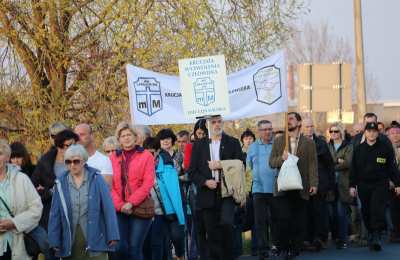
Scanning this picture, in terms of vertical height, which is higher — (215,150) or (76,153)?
(76,153)

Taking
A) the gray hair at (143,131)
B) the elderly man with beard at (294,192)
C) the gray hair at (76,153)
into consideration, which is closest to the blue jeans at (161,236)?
the gray hair at (143,131)

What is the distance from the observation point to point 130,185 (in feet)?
37.9

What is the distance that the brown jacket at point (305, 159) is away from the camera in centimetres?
1454

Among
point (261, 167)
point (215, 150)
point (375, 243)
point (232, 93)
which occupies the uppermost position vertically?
point (232, 93)

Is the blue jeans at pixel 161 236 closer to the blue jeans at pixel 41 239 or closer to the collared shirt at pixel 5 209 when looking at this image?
the blue jeans at pixel 41 239

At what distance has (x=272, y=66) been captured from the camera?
15.1 meters

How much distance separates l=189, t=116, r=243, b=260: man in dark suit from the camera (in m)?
13.3

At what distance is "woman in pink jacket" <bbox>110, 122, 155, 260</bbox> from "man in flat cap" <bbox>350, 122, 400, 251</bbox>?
16.9 feet

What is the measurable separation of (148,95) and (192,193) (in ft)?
5.16

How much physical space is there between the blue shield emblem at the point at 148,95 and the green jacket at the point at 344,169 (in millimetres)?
3437

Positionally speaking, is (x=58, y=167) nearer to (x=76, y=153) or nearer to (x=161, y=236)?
(x=76, y=153)

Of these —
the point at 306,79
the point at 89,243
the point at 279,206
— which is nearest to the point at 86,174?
the point at 89,243

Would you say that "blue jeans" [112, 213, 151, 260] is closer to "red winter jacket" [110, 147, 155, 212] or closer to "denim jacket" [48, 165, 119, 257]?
"red winter jacket" [110, 147, 155, 212]

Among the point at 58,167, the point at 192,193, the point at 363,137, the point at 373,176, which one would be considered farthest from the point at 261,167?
the point at 58,167
